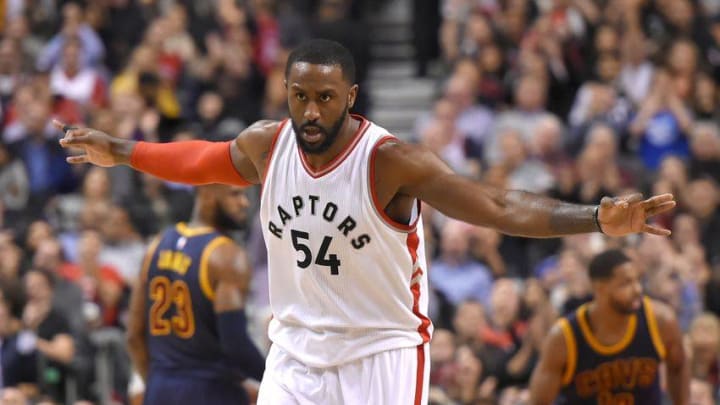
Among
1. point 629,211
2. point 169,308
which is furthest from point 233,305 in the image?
point 629,211

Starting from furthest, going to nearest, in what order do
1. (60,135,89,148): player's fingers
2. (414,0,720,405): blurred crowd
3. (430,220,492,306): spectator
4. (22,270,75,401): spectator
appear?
(430,220,492,306): spectator → (22,270,75,401): spectator → (414,0,720,405): blurred crowd → (60,135,89,148): player's fingers

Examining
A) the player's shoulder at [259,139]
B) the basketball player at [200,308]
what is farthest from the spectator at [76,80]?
the player's shoulder at [259,139]

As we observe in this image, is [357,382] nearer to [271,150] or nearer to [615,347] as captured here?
[271,150]

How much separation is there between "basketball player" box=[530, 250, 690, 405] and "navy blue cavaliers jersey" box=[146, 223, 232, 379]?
179cm

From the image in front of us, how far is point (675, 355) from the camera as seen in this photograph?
309 inches

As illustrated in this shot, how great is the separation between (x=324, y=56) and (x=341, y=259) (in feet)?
2.74

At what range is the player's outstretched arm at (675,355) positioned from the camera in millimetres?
7836

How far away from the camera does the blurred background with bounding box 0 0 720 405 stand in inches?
446

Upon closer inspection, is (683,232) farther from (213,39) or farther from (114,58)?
(114,58)

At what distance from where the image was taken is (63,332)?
37.8 ft

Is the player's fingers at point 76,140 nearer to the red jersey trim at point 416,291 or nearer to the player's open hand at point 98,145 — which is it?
the player's open hand at point 98,145

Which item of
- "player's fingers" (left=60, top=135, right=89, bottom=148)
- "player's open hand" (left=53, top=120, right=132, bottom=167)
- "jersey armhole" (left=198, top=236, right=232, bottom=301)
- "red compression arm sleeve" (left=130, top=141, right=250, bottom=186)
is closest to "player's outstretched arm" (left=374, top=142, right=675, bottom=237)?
"red compression arm sleeve" (left=130, top=141, right=250, bottom=186)

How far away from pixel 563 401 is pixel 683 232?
175 inches

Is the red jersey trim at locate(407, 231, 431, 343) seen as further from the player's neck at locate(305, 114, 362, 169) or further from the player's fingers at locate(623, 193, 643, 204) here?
the player's fingers at locate(623, 193, 643, 204)
